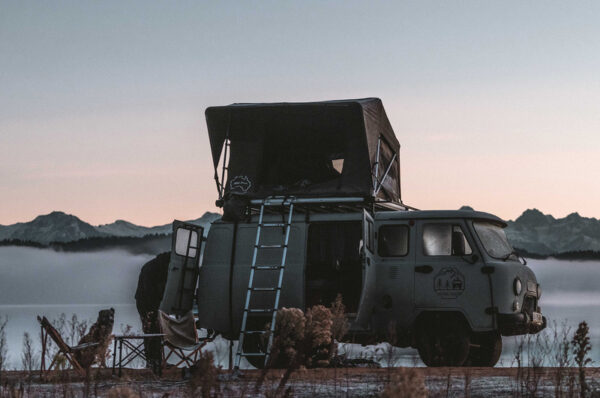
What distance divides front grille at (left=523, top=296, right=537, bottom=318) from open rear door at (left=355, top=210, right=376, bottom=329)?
8.25ft

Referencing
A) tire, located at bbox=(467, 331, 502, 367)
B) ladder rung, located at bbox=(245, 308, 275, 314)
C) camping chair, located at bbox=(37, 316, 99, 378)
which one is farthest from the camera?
tire, located at bbox=(467, 331, 502, 367)

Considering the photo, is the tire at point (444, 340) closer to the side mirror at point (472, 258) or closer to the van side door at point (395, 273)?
the van side door at point (395, 273)

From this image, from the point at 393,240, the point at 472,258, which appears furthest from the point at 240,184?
the point at 472,258

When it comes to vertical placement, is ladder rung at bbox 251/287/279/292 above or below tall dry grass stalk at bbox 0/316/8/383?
above

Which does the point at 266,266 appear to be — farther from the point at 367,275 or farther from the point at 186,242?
the point at 367,275

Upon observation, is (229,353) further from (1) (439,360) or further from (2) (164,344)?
(1) (439,360)

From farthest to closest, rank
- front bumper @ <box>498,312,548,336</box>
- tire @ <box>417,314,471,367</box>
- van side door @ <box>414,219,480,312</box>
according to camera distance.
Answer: tire @ <box>417,314,471,367</box> < van side door @ <box>414,219,480,312</box> < front bumper @ <box>498,312,548,336</box>

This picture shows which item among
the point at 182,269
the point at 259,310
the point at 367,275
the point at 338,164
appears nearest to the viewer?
the point at 367,275

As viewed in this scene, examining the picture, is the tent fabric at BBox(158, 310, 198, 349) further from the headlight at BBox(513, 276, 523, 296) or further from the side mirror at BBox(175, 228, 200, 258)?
the headlight at BBox(513, 276, 523, 296)

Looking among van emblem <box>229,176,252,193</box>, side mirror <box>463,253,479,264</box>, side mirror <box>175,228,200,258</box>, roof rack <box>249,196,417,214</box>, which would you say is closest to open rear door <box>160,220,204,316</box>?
side mirror <box>175,228,200,258</box>

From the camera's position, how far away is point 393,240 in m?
15.8

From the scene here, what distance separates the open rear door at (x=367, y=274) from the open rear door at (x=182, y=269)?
10.3ft

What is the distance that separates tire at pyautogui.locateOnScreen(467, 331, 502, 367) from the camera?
1611 centimetres

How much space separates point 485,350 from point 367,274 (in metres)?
2.90
